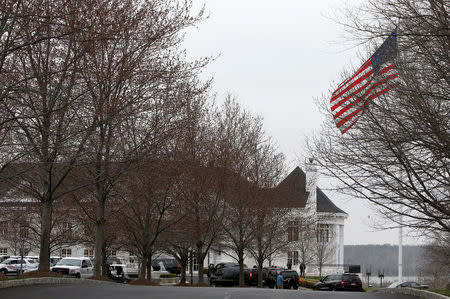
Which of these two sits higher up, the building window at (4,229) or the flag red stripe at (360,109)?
the flag red stripe at (360,109)

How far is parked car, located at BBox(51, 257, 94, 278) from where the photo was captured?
140ft

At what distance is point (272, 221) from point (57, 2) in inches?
1025

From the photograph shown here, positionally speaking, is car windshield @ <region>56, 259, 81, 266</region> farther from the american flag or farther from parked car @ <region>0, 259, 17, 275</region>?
the american flag

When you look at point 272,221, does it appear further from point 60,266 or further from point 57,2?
point 57,2

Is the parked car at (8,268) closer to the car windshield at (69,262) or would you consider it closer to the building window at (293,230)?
the car windshield at (69,262)

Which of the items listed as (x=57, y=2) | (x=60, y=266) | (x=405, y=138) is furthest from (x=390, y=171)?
(x=60, y=266)

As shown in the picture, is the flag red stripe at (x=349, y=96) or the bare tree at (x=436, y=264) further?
the bare tree at (x=436, y=264)

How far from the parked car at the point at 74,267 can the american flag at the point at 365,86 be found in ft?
84.2

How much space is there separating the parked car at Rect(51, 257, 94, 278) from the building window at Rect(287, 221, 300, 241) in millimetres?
13150

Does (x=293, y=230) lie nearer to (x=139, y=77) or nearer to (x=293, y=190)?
(x=293, y=190)

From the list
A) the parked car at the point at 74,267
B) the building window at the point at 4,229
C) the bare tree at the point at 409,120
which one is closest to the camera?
the bare tree at the point at 409,120

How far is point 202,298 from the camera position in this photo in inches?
723

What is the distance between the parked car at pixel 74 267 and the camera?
42719 millimetres

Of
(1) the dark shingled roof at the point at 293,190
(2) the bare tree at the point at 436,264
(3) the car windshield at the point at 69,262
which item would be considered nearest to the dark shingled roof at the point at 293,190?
(1) the dark shingled roof at the point at 293,190
